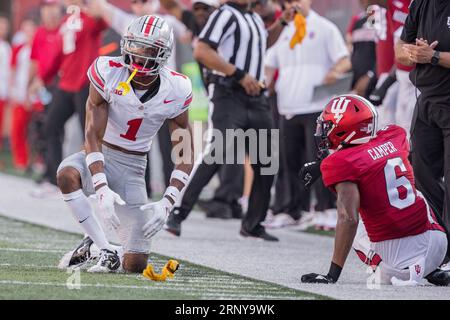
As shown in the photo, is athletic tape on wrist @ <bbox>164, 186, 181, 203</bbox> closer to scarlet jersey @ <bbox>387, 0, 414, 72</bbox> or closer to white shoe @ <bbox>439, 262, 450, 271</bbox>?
white shoe @ <bbox>439, 262, 450, 271</bbox>

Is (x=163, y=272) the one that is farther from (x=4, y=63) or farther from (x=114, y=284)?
(x=4, y=63)

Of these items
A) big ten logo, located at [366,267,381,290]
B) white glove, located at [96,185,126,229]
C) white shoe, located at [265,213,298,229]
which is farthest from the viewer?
white shoe, located at [265,213,298,229]

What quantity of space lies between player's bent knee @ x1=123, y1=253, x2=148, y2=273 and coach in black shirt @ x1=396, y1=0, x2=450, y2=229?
1.72 m

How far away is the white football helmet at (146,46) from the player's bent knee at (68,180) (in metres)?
0.66

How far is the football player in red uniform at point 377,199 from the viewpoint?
6109mm

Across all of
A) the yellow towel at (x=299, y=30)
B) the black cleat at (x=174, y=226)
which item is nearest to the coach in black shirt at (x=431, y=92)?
the black cleat at (x=174, y=226)

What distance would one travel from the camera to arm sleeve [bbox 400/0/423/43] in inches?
277

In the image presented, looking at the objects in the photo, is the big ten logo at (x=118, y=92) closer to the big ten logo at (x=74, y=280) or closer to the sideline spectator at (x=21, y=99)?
the big ten logo at (x=74, y=280)

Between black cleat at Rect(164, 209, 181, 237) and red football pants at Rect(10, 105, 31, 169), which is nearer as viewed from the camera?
black cleat at Rect(164, 209, 181, 237)

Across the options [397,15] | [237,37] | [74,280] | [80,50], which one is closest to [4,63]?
[80,50]

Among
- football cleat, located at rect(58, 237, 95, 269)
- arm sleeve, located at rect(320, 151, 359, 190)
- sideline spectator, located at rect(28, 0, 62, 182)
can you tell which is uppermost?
arm sleeve, located at rect(320, 151, 359, 190)

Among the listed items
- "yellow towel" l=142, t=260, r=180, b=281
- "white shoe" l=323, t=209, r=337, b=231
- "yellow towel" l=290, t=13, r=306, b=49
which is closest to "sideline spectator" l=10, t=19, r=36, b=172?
"yellow towel" l=290, t=13, r=306, b=49
